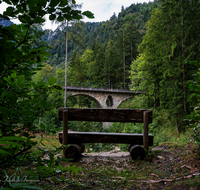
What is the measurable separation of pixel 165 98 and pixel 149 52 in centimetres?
494

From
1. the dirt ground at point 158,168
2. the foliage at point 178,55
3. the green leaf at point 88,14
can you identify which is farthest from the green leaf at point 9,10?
the foliage at point 178,55

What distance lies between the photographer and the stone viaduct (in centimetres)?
2074

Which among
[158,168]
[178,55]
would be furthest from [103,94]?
[158,168]

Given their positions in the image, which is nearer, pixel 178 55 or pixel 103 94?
pixel 178 55

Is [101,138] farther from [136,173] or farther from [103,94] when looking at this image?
[103,94]

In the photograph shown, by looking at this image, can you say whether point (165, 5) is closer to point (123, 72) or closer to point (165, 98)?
point (165, 98)

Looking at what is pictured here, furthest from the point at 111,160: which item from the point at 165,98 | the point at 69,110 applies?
the point at 165,98

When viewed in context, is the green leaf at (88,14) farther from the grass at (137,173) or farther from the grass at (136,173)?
the grass at (137,173)

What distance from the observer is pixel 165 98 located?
1238cm

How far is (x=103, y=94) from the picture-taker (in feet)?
72.9

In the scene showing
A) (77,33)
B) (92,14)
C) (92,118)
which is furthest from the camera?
(77,33)

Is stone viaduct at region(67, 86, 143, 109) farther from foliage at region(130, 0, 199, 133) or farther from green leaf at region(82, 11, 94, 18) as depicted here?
green leaf at region(82, 11, 94, 18)

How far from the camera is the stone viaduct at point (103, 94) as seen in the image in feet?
68.0

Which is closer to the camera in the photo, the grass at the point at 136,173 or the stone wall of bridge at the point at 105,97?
the grass at the point at 136,173
